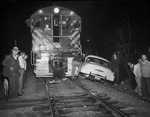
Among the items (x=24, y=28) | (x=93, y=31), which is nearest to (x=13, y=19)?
(x=24, y=28)

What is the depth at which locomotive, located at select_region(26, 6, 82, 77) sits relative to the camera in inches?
444

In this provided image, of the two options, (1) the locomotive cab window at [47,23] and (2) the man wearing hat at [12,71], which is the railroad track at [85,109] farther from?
(1) the locomotive cab window at [47,23]

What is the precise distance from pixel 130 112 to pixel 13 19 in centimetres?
4528

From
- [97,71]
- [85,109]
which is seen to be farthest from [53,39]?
[85,109]

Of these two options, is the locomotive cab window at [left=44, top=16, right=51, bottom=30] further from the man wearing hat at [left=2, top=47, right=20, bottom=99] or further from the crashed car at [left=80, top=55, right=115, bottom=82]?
the man wearing hat at [left=2, top=47, right=20, bottom=99]

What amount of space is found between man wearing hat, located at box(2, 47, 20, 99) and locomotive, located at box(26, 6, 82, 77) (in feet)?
11.8

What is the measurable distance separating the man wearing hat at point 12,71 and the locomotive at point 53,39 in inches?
142

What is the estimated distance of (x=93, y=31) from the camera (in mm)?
35406

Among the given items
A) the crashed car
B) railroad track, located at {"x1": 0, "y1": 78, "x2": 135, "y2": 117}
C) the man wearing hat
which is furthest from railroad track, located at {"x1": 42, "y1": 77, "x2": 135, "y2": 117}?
the crashed car

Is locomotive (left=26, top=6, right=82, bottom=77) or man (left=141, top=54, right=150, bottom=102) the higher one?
locomotive (left=26, top=6, right=82, bottom=77)

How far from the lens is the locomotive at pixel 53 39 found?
11.3 metres

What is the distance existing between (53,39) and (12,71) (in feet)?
18.5

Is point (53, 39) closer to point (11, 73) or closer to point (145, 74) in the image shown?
point (11, 73)

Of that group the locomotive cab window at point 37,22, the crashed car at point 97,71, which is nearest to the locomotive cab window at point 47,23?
the locomotive cab window at point 37,22
